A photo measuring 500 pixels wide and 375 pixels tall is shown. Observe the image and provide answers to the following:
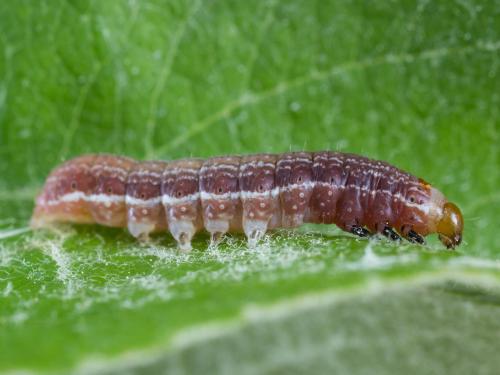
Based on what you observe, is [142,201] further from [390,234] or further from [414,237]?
[414,237]

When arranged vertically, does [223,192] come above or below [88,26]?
below

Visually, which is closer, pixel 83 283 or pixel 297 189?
pixel 83 283

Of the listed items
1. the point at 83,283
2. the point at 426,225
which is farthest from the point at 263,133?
the point at 83,283

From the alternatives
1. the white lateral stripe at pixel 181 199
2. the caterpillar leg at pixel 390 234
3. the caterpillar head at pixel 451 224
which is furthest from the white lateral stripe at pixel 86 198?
the caterpillar head at pixel 451 224

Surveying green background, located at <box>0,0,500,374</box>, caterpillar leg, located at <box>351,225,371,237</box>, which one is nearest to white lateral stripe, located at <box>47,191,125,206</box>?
green background, located at <box>0,0,500,374</box>

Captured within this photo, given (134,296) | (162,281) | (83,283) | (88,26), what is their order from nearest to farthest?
1. (134,296)
2. (162,281)
3. (83,283)
4. (88,26)

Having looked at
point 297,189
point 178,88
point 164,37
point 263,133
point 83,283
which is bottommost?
point 83,283

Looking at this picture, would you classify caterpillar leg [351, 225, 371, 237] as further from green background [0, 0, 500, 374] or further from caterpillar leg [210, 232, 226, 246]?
caterpillar leg [210, 232, 226, 246]

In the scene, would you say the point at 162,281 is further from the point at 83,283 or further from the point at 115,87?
the point at 115,87

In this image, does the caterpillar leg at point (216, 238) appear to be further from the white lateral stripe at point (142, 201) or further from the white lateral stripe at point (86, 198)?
the white lateral stripe at point (86, 198)
